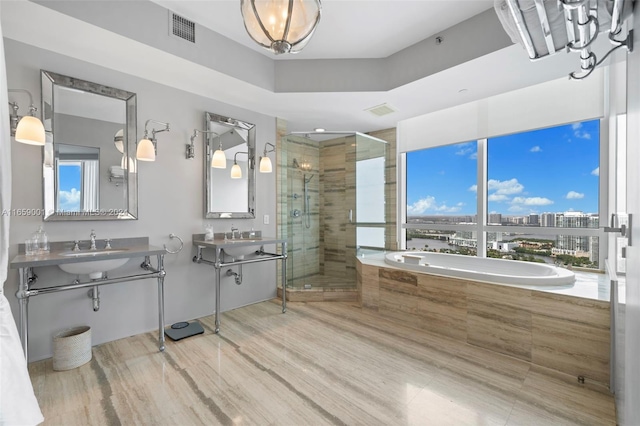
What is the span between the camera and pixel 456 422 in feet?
5.17

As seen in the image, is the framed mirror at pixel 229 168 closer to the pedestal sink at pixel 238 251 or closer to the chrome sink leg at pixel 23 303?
the pedestal sink at pixel 238 251

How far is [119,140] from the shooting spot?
2566 mm

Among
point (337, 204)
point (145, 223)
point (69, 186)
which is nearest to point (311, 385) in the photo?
point (145, 223)

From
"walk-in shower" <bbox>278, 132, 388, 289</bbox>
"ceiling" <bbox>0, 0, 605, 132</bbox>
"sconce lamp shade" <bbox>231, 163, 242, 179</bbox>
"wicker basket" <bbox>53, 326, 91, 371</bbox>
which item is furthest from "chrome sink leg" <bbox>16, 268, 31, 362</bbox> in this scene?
"walk-in shower" <bbox>278, 132, 388, 289</bbox>

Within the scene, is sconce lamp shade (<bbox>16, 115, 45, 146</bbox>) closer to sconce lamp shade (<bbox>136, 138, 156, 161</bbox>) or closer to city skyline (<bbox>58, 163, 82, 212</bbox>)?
city skyline (<bbox>58, 163, 82, 212</bbox>)

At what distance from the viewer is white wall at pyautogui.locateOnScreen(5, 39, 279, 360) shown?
2.15m

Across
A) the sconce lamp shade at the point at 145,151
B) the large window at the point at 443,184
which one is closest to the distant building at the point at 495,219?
the large window at the point at 443,184

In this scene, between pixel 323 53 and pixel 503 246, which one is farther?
pixel 503 246

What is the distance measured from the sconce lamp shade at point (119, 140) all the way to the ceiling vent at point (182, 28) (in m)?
0.98

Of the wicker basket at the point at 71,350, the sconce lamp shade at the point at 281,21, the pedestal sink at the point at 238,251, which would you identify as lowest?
the wicker basket at the point at 71,350

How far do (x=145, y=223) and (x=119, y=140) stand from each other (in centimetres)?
78

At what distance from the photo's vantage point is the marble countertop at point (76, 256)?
183 centimetres

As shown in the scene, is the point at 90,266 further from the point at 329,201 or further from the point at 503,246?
the point at 503,246

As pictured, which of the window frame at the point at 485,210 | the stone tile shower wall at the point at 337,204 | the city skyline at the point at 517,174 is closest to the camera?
the window frame at the point at 485,210
